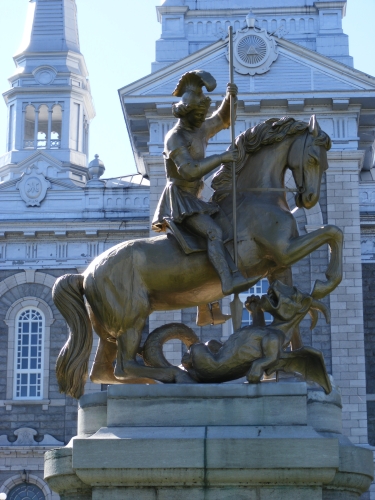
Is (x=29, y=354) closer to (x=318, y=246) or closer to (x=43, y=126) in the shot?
(x=43, y=126)

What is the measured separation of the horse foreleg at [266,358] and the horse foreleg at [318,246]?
0.69 meters

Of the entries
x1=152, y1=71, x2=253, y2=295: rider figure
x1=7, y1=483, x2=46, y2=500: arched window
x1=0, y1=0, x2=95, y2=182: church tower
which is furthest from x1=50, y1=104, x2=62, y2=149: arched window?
x1=152, y1=71, x2=253, y2=295: rider figure

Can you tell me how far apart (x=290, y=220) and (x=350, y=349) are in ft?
70.5

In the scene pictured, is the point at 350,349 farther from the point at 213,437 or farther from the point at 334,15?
the point at 213,437

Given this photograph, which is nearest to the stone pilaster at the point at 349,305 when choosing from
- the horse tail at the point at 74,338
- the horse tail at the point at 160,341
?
the horse tail at the point at 160,341

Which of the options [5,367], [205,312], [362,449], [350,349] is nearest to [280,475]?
[362,449]

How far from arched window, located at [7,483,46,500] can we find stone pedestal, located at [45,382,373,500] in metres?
25.1

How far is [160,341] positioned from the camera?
1002 centimetres

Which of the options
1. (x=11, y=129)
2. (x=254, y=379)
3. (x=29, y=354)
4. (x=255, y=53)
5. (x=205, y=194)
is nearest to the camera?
(x=254, y=379)

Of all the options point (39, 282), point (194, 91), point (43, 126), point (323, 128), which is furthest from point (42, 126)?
point (194, 91)

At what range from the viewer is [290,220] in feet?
32.7

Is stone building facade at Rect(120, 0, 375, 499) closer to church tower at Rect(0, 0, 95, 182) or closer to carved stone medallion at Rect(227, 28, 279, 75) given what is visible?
carved stone medallion at Rect(227, 28, 279, 75)

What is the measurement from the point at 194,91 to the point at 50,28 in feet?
120

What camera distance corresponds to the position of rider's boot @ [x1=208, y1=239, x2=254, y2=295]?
9570mm
